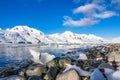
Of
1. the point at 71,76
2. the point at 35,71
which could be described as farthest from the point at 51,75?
the point at 71,76

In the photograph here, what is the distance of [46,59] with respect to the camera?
14.8 meters

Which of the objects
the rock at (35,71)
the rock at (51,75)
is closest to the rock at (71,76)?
the rock at (51,75)

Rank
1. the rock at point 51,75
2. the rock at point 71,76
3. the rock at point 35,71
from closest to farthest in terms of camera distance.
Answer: the rock at point 71,76 → the rock at point 51,75 → the rock at point 35,71

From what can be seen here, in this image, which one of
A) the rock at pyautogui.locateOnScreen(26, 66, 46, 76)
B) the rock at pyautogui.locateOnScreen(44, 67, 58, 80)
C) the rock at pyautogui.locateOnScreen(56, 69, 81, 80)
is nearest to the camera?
the rock at pyautogui.locateOnScreen(56, 69, 81, 80)

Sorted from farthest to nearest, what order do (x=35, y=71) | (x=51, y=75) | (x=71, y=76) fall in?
(x=35, y=71), (x=51, y=75), (x=71, y=76)

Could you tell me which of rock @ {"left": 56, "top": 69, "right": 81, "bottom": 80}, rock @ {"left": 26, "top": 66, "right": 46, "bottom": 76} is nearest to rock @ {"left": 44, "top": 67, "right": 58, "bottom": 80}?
rock @ {"left": 26, "top": 66, "right": 46, "bottom": 76}

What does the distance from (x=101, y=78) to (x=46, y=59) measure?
6.73 m

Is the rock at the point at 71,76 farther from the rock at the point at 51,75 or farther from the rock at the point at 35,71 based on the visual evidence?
the rock at the point at 35,71

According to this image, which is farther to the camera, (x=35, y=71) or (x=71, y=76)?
(x=35, y=71)

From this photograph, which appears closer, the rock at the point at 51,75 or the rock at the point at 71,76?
the rock at the point at 71,76

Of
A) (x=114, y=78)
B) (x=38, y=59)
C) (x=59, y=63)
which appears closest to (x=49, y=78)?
(x=59, y=63)

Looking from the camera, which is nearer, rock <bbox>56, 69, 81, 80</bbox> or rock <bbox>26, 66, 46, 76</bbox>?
rock <bbox>56, 69, 81, 80</bbox>

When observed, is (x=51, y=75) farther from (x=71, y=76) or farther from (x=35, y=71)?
(x=71, y=76)

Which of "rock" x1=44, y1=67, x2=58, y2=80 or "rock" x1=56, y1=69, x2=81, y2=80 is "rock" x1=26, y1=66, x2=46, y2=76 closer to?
"rock" x1=44, y1=67, x2=58, y2=80
